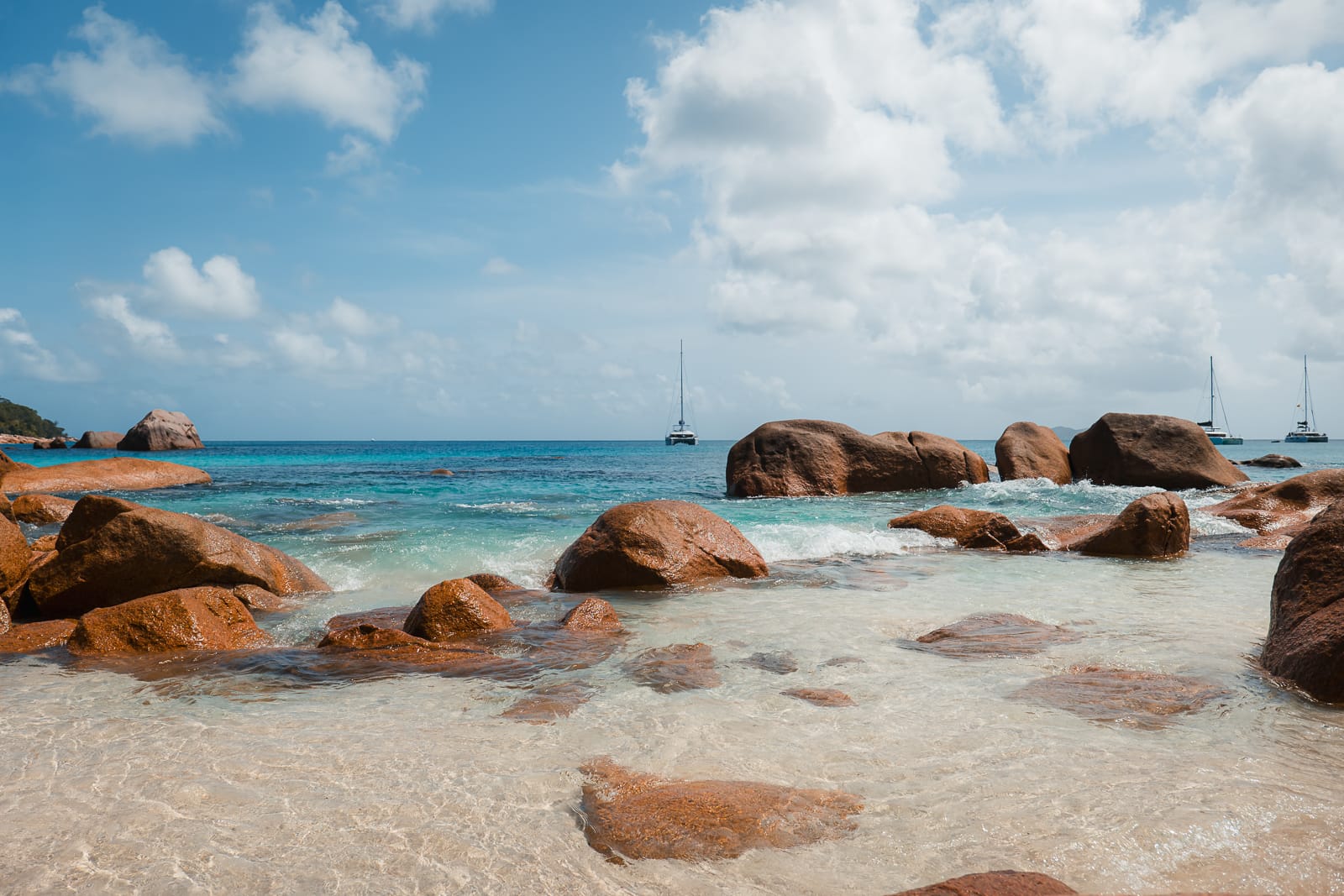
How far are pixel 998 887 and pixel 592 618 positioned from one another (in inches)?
182

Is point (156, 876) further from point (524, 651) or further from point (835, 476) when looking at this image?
point (835, 476)

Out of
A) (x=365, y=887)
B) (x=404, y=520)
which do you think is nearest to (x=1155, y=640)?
(x=365, y=887)

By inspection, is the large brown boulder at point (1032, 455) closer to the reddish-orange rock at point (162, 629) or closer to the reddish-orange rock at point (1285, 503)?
the reddish-orange rock at point (1285, 503)

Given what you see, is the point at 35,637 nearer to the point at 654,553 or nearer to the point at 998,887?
the point at 654,553

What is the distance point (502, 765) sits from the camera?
346 cm

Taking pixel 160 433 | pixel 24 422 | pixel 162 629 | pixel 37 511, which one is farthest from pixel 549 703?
pixel 24 422

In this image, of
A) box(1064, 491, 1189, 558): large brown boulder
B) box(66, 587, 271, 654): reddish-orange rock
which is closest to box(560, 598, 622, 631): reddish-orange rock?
box(66, 587, 271, 654): reddish-orange rock

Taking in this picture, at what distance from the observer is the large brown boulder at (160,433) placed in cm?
5550

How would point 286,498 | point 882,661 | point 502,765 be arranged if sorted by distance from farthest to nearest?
point 286,498 < point 882,661 < point 502,765

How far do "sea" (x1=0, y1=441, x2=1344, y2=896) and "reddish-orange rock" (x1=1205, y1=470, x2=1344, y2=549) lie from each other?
27.0ft

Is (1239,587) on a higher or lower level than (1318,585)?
lower

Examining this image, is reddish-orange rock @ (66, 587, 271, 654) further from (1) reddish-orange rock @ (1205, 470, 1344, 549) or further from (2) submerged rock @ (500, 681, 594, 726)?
(1) reddish-orange rock @ (1205, 470, 1344, 549)

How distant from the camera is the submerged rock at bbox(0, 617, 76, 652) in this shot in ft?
19.3

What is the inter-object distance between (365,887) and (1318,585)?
5629 mm
